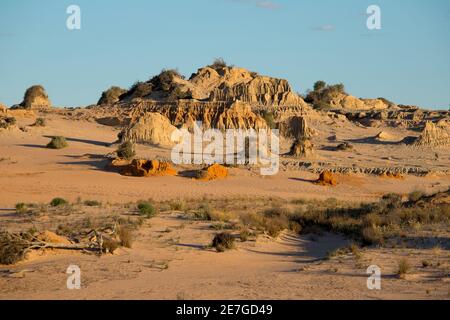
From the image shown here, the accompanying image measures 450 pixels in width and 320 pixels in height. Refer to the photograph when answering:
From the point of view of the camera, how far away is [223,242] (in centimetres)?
1562

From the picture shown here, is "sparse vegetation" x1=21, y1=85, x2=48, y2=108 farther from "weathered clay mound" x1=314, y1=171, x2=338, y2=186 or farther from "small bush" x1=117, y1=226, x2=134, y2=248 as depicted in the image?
"small bush" x1=117, y1=226, x2=134, y2=248

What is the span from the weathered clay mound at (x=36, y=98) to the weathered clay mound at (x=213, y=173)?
97.2 ft

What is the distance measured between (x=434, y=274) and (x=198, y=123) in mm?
32925

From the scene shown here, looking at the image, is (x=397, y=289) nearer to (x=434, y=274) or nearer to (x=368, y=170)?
(x=434, y=274)

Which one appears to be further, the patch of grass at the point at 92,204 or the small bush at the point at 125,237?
the patch of grass at the point at 92,204

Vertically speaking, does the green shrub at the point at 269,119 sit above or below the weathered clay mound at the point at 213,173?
above

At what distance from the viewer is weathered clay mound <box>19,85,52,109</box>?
57750 mm

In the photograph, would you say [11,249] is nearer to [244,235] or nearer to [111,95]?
[244,235]

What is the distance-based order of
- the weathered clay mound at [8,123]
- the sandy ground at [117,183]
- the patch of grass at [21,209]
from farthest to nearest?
the weathered clay mound at [8,123], the sandy ground at [117,183], the patch of grass at [21,209]

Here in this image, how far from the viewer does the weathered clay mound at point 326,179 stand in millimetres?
31203

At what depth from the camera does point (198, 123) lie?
44.5 m

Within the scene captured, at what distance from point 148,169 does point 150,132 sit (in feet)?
26.0

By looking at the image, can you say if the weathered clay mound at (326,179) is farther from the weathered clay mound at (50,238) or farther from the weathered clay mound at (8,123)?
the weathered clay mound at (8,123)

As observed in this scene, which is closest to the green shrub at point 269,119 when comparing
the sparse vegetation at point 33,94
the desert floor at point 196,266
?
the desert floor at point 196,266
